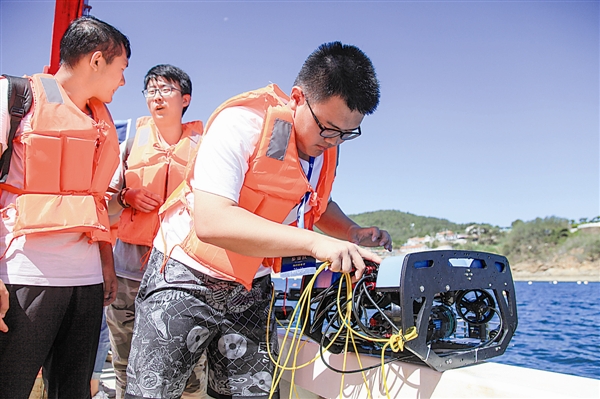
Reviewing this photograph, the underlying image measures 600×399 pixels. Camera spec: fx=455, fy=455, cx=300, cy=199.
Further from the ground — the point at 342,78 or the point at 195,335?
the point at 342,78

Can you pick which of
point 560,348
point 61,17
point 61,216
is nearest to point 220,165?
point 61,216

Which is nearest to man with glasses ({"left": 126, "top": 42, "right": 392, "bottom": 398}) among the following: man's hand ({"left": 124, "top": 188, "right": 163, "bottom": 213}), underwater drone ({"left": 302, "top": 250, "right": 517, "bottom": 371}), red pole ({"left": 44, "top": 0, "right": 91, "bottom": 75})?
underwater drone ({"left": 302, "top": 250, "right": 517, "bottom": 371})

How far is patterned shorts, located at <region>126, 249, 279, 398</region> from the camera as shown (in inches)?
57.2

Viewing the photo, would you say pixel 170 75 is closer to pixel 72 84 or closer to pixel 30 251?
pixel 72 84

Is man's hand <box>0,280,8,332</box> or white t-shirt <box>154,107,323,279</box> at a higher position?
white t-shirt <box>154,107,323,279</box>

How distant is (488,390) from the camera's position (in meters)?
1.43

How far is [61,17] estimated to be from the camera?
144 inches

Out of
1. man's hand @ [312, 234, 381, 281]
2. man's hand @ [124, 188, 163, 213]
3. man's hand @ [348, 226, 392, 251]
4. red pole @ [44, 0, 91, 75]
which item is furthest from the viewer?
red pole @ [44, 0, 91, 75]

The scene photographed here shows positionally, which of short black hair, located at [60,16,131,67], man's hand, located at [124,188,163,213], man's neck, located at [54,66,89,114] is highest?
short black hair, located at [60,16,131,67]

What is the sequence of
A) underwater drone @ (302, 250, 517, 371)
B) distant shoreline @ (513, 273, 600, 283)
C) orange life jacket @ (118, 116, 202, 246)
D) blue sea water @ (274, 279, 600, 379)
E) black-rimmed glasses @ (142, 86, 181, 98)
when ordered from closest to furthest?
underwater drone @ (302, 250, 517, 371)
orange life jacket @ (118, 116, 202, 246)
black-rimmed glasses @ (142, 86, 181, 98)
blue sea water @ (274, 279, 600, 379)
distant shoreline @ (513, 273, 600, 283)

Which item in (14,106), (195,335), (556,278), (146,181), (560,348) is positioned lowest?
(556,278)

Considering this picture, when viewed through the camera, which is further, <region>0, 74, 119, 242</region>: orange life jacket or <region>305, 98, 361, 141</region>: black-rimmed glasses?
<region>0, 74, 119, 242</region>: orange life jacket

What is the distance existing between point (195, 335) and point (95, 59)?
116 centimetres

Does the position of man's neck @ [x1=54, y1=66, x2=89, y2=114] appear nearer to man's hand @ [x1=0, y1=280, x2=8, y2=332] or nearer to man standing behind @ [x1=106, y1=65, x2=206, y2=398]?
man standing behind @ [x1=106, y1=65, x2=206, y2=398]
